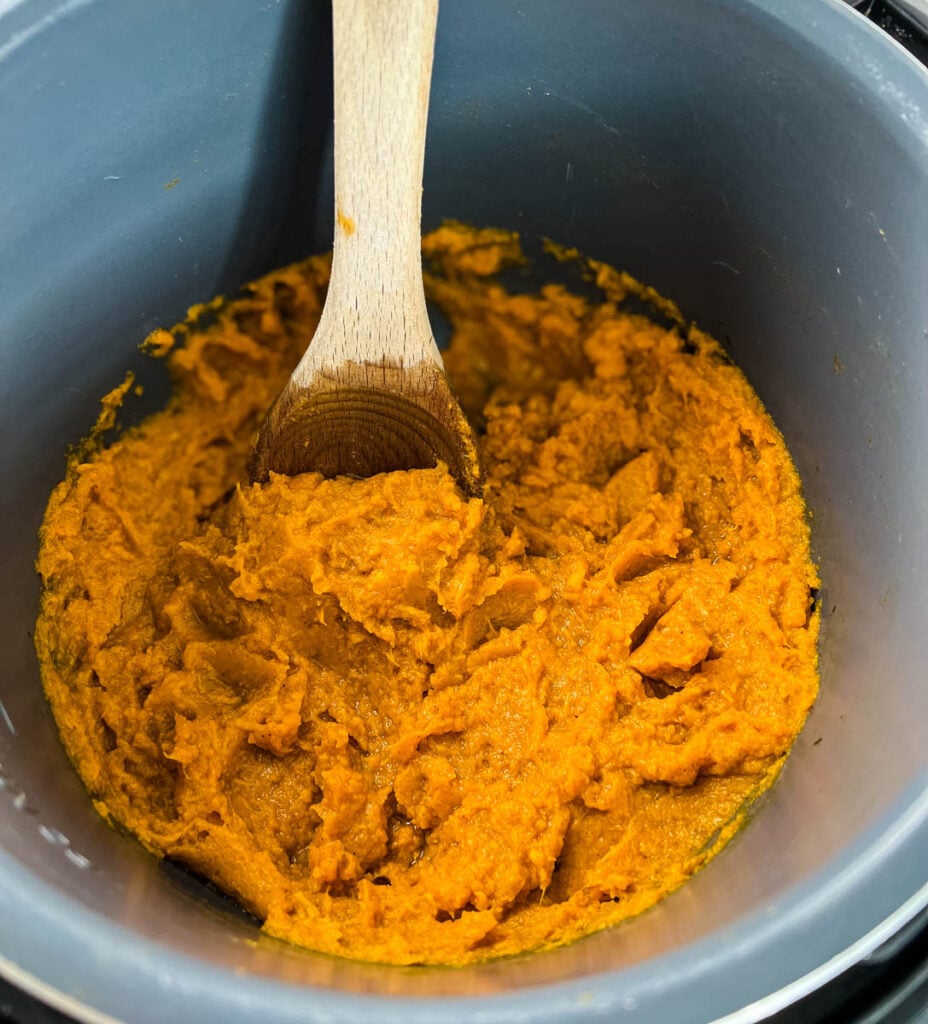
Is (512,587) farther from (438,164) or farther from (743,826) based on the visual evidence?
(438,164)

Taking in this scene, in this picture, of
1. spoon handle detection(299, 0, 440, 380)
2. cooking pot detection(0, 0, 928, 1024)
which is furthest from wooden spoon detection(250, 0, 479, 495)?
cooking pot detection(0, 0, 928, 1024)

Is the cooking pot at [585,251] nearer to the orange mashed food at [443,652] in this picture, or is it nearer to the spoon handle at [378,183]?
the orange mashed food at [443,652]

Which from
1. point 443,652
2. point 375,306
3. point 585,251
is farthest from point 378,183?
point 443,652

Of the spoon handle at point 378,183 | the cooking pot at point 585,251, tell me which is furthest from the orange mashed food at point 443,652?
the spoon handle at point 378,183

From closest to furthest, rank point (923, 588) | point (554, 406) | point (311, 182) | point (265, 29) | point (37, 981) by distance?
point (37, 981), point (923, 588), point (265, 29), point (311, 182), point (554, 406)

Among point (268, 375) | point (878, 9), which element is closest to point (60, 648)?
point (268, 375)
